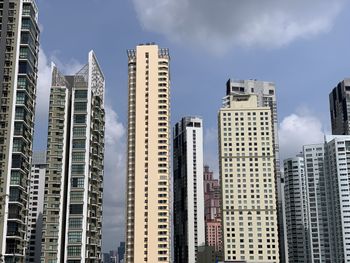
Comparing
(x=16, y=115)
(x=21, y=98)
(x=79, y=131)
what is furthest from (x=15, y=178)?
(x=79, y=131)

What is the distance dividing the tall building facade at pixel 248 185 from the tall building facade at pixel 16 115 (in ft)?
234

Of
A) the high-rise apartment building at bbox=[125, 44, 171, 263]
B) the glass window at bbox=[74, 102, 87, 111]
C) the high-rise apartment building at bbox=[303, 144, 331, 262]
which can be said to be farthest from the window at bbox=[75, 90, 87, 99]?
the high-rise apartment building at bbox=[303, 144, 331, 262]

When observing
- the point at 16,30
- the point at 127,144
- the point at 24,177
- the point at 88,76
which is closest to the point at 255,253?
the point at 127,144

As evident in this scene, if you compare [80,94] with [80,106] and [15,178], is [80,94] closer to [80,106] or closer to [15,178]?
[80,106]

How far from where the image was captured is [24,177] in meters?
76.9

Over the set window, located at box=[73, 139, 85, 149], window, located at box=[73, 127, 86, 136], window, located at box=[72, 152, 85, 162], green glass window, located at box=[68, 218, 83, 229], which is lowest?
green glass window, located at box=[68, 218, 83, 229]

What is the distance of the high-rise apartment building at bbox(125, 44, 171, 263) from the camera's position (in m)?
102

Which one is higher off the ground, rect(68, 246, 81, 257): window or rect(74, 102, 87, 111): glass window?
rect(74, 102, 87, 111): glass window

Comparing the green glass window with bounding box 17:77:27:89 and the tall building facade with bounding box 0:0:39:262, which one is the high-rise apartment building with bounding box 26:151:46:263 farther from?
the green glass window with bounding box 17:77:27:89

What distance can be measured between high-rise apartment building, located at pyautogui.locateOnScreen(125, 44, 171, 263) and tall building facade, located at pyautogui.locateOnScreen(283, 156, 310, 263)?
8714 centimetres

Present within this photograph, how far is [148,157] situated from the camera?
4220 inches

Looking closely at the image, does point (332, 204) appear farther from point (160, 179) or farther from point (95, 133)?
point (95, 133)

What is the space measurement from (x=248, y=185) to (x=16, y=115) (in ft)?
258

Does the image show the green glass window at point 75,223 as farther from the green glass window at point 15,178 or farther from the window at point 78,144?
the green glass window at point 15,178
